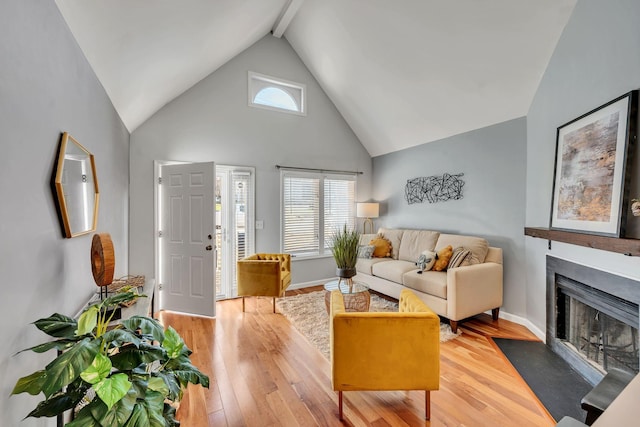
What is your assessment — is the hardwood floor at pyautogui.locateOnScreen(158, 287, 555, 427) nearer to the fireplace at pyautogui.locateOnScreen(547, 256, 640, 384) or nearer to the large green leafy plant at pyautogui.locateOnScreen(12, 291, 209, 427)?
the fireplace at pyautogui.locateOnScreen(547, 256, 640, 384)

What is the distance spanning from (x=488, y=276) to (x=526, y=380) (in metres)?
1.19

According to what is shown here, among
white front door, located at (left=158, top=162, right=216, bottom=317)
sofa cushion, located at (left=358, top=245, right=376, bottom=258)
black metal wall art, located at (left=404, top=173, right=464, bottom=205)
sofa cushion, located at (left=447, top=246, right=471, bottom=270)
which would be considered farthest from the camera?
sofa cushion, located at (left=358, top=245, right=376, bottom=258)

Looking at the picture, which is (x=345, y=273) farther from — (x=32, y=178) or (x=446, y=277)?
(x=32, y=178)

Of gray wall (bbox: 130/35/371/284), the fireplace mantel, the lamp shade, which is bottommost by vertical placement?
the fireplace mantel

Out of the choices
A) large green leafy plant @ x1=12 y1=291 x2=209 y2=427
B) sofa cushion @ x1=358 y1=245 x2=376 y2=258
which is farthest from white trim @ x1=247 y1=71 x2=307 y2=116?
large green leafy plant @ x1=12 y1=291 x2=209 y2=427

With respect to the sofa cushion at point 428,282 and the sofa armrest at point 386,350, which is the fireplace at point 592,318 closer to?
the sofa cushion at point 428,282

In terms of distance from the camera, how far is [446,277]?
3205mm

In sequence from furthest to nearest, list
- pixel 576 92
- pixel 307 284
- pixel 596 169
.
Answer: pixel 307 284
pixel 576 92
pixel 596 169

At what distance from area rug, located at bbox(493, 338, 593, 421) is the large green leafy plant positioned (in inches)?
91.7

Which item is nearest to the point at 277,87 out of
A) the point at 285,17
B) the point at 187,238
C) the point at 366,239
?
the point at 285,17

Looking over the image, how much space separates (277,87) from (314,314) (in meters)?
3.67

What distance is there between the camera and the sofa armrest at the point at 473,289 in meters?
2.94

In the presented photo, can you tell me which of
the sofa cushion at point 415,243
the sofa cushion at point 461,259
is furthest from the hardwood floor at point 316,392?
the sofa cushion at point 415,243

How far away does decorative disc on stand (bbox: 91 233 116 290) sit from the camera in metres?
1.67
